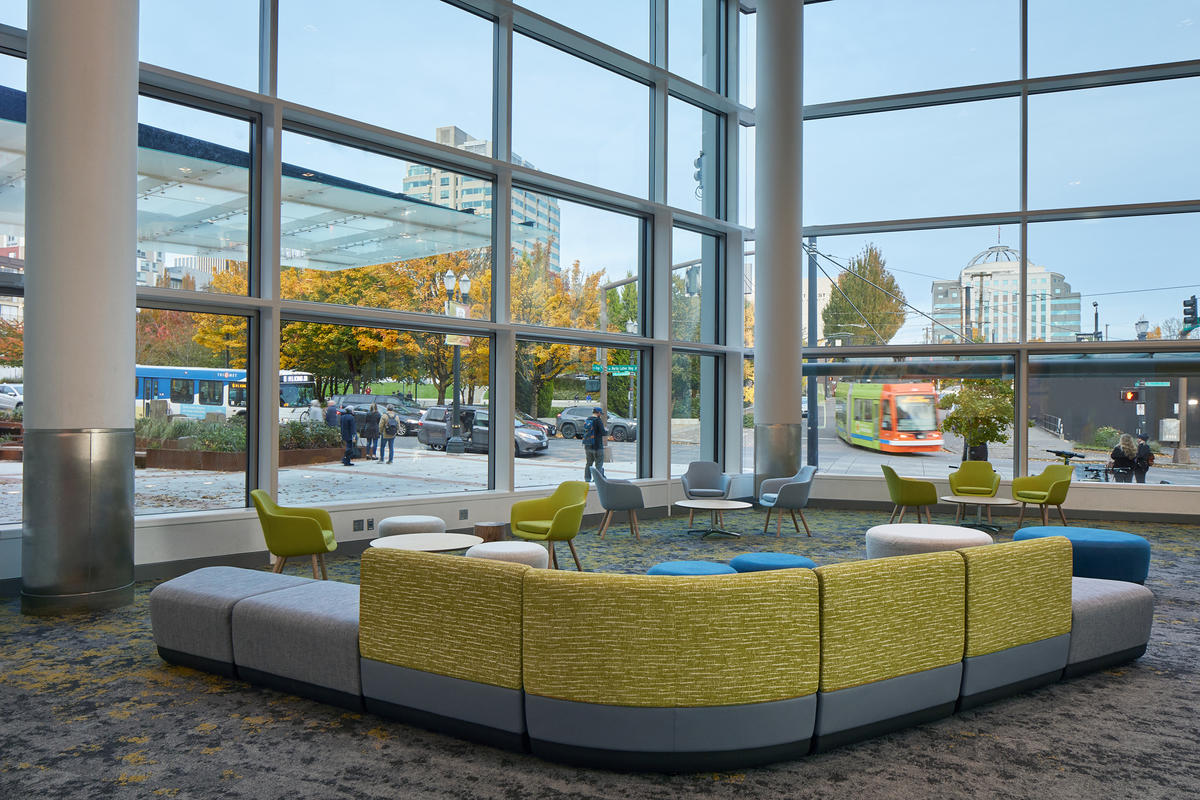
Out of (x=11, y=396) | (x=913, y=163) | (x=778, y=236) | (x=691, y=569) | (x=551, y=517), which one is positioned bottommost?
(x=551, y=517)

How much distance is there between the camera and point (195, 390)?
7.42m

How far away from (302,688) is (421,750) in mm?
925

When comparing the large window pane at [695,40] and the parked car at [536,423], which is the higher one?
the large window pane at [695,40]

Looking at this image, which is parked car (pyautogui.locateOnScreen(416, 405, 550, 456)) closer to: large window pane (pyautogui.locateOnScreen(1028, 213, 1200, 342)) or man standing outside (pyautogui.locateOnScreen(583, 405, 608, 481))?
man standing outside (pyautogui.locateOnScreen(583, 405, 608, 481))

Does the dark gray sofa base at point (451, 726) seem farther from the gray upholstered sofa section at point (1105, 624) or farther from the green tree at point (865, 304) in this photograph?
the green tree at point (865, 304)

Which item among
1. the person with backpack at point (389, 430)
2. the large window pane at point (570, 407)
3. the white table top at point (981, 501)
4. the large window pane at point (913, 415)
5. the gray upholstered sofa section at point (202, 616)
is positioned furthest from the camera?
the large window pane at point (913, 415)

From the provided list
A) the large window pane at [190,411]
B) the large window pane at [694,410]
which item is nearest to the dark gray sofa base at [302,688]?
the large window pane at [190,411]

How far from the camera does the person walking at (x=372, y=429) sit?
8.71 meters

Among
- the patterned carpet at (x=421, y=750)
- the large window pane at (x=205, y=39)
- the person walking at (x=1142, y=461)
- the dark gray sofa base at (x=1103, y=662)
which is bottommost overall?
the patterned carpet at (x=421, y=750)

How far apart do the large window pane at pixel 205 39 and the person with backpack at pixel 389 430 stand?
3363mm

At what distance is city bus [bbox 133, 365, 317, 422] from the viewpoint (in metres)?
7.21

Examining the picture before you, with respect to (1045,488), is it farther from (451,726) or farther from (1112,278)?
(451,726)

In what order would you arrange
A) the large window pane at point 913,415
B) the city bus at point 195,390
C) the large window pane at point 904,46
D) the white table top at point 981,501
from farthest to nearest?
the large window pane at point 913,415
the large window pane at point 904,46
the white table top at point 981,501
the city bus at point 195,390

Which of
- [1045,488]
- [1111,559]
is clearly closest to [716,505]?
[1111,559]
